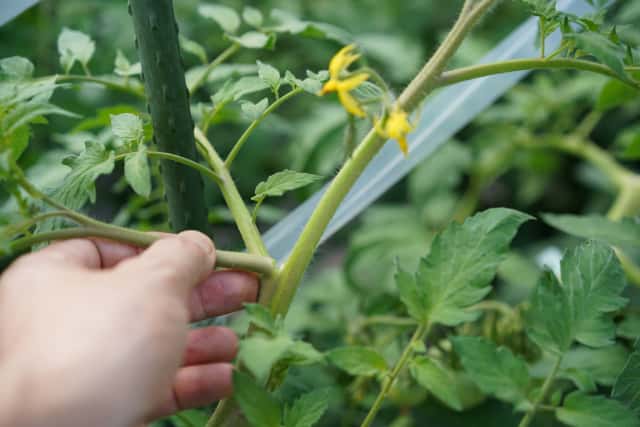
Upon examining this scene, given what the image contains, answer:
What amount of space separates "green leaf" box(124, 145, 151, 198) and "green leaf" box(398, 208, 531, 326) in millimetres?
221

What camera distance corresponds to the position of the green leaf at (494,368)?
0.59 metres

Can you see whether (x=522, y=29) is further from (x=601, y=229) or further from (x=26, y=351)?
(x=26, y=351)

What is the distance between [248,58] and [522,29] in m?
0.92

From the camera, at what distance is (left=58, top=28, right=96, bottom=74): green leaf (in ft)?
2.30

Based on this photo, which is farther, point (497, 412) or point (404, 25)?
point (404, 25)

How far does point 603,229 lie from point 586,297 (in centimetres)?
15

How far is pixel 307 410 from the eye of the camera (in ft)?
1.77

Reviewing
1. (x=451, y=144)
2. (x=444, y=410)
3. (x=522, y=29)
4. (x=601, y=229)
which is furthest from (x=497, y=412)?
(x=451, y=144)

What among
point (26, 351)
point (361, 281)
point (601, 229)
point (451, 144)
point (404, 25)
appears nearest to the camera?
point (26, 351)

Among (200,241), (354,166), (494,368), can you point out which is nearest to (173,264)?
(200,241)

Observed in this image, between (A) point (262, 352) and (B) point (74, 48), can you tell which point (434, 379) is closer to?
(A) point (262, 352)

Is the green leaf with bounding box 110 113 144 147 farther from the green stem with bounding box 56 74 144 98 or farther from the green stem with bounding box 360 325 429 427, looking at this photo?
the green stem with bounding box 360 325 429 427

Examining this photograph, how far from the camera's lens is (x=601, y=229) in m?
0.71

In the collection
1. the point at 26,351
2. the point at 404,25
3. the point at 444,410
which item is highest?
the point at 26,351
